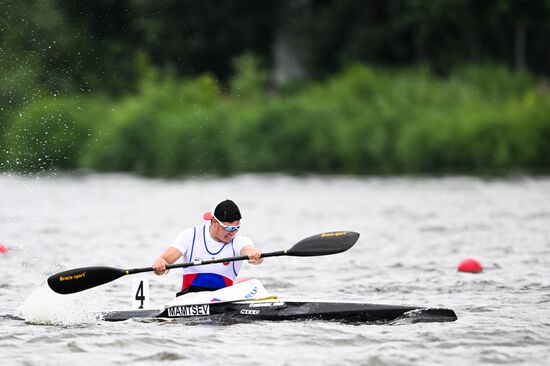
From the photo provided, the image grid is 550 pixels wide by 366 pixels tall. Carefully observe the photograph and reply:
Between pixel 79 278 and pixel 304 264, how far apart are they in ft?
22.2

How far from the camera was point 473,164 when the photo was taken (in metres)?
38.0

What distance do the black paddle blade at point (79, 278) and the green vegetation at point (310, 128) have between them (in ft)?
77.5

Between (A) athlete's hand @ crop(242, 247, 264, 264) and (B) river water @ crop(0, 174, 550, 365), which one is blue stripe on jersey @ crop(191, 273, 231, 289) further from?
(B) river water @ crop(0, 174, 550, 365)

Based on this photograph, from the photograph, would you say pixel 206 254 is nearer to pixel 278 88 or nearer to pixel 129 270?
pixel 129 270

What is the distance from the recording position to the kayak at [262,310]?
13805 millimetres

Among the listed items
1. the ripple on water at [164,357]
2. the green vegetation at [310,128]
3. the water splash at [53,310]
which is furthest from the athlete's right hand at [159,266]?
the green vegetation at [310,128]

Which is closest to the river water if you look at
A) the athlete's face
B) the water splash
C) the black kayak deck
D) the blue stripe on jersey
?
the water splash

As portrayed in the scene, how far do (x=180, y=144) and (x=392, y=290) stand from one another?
26.2m

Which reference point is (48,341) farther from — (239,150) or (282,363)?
(239,150)

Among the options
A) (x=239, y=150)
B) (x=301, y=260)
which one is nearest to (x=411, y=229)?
(x=301, y=260)

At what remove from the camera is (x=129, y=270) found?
1466cm

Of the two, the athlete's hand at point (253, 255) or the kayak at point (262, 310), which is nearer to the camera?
the kayak at point (262, 310)

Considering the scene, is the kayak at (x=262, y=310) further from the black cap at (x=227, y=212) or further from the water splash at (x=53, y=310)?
the black cap at (x=227, y=212)

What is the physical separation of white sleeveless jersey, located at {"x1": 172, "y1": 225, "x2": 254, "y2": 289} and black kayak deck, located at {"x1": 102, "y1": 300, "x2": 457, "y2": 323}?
23.1 inches
